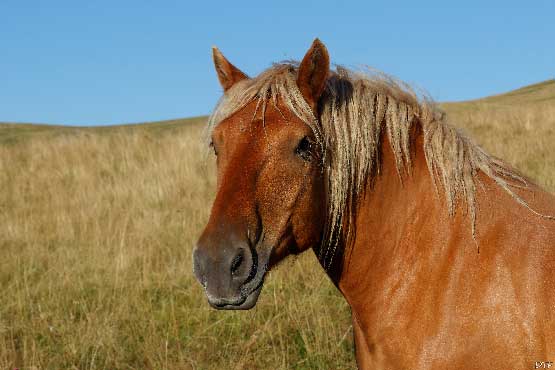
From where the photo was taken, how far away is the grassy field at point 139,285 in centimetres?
422

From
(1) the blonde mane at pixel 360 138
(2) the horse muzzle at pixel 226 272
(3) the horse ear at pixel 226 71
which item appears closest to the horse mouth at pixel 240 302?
(2) the horse muzzle at pixel 226 272


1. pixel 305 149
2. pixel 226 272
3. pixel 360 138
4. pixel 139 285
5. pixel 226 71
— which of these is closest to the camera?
pixel 226 272

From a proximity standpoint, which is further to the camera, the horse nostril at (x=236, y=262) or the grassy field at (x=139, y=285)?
the grassy field at (x=139, y=285)

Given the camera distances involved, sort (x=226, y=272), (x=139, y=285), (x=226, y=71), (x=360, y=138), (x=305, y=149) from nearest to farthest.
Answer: (x=226, y=272), (x=305, y=149), (x=360, y=138), (x=226, y=71), (x=139, y=285)

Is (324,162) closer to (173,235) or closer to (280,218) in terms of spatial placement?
(280,218)

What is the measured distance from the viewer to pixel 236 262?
2.11m

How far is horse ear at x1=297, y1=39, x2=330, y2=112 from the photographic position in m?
2.36

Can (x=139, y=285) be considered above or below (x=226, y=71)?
below

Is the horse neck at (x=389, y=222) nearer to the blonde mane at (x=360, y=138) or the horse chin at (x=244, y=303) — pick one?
the blonde mane at (x=360, y=138)

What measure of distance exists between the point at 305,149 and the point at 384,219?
0.51m

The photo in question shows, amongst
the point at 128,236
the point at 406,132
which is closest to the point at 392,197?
the point at 406,132

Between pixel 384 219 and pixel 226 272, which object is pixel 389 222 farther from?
pixel 226 272

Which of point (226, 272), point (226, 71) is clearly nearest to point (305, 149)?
point (226, 272)

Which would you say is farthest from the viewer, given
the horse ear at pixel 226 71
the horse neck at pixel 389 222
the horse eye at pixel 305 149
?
the horse ear at pixel 226 71
